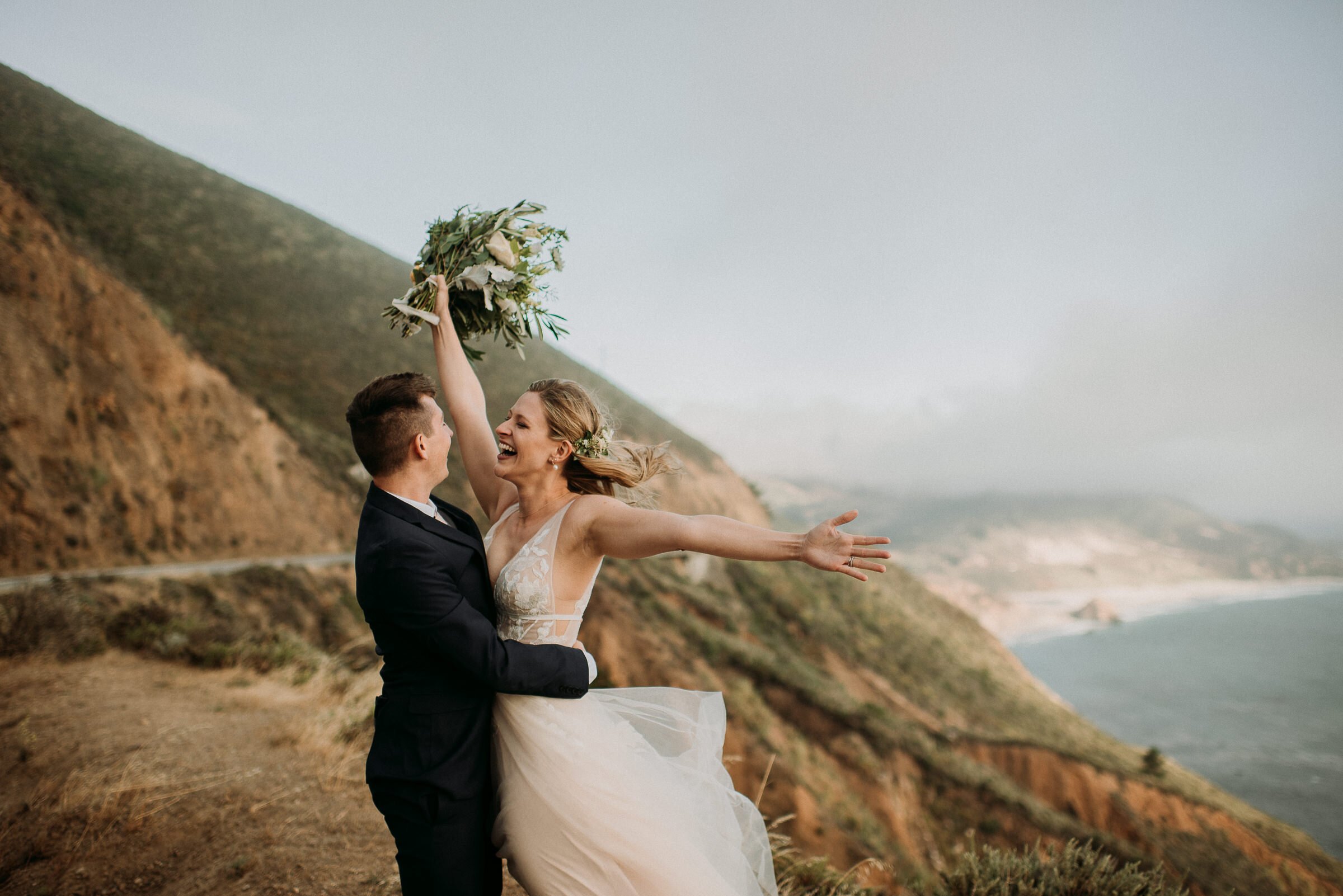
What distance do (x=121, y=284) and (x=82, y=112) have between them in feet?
79.9

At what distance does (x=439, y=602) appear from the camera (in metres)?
2.10

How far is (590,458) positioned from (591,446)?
Answer: 6cm

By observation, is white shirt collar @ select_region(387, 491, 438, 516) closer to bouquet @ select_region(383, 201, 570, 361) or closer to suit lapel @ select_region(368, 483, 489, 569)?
suit lapel @ select_region(368, 483, 489, 569)

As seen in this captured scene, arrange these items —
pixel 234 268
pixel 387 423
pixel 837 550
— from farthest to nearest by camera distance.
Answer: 1. pixel 234 268
2. pixel 387 423
3. pixel 837 550

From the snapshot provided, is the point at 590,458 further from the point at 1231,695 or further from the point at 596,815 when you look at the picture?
the point at 1231,695

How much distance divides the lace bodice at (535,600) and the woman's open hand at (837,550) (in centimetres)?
85

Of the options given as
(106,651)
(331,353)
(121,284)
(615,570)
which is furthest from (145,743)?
(331,353)

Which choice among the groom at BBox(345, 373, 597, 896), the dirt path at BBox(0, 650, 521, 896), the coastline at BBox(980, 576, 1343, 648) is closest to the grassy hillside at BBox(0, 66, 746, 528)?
the dirt path at BBox(0, 650, 521, 896)

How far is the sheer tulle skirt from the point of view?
2.27 meters

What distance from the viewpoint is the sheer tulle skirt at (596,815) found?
2268mm

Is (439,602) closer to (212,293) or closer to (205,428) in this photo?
(205,428)

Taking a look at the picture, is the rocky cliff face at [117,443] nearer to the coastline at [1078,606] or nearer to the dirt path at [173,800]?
the dirt path at [173,800]

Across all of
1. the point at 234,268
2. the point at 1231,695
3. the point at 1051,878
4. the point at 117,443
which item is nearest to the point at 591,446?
the point at 1051,878

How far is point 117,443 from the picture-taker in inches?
693
